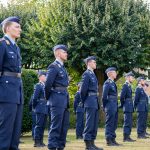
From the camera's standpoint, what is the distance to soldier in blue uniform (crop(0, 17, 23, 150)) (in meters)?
7.11

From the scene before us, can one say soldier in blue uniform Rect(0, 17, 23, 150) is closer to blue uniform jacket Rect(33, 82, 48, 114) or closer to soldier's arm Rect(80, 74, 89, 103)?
soldier's arm Rect(80, 74, 89, 103)

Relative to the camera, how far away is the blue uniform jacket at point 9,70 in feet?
23.6

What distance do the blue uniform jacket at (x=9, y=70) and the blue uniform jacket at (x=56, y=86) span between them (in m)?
2.21

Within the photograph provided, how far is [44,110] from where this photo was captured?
13.2 metres

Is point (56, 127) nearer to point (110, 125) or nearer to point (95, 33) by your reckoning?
point (110, 125)

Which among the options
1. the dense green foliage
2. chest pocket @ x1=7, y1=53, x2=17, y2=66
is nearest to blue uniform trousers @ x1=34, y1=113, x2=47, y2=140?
chest pocket @ x1=7, y1=53, x2=17, y2=66

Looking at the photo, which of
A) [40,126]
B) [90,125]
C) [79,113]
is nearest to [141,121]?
[79,113]

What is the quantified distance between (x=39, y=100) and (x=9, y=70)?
6214 millimetres

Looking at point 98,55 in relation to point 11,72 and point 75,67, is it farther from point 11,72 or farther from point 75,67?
point 11,72

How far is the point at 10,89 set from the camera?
7211mm

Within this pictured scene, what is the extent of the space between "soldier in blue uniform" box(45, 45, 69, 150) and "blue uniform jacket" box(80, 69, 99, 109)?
142cm

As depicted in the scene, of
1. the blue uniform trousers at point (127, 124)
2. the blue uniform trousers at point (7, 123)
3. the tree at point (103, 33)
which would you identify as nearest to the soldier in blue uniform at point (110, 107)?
the blue uniform trousers at point (127, 124)

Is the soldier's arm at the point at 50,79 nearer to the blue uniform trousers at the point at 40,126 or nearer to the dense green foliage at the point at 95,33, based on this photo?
the blue uniform trousers at the point at 40,126

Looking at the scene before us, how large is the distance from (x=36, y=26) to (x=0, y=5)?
19.3ft
